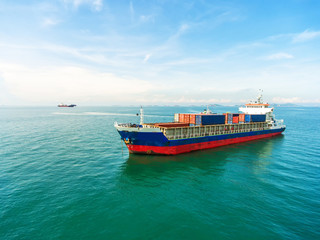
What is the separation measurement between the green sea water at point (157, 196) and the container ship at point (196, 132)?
2.51 meters

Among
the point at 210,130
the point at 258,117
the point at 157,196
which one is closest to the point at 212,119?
the point at 210,130

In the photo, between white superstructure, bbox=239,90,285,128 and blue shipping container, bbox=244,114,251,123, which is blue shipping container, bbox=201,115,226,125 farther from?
white superstructure, bbox=239,90,285,128

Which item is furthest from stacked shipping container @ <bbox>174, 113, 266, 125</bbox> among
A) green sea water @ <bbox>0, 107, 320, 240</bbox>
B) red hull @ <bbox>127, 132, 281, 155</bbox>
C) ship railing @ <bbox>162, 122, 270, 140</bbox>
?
green sea water @ <bbox>0, 107, 320, 240</bbox>

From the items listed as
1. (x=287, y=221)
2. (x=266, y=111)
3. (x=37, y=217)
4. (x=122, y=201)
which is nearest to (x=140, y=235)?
(x=122, y=201)

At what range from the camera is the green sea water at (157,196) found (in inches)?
505

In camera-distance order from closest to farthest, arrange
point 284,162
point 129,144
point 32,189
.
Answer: point 32,189 → point 284,162 → point 129,144

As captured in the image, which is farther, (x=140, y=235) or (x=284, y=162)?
(x=284, y=162)

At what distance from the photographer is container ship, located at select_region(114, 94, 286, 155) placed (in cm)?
2927

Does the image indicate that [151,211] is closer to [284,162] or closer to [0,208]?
[0,208]

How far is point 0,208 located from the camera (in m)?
15.1

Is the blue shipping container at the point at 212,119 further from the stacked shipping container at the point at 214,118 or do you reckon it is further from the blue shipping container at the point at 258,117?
the blue shipping container at the point at 258,117

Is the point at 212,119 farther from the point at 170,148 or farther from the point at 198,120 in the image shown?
the point at 170,148

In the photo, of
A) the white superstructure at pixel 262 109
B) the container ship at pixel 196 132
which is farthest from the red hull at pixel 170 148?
the white superstructure at pixel 262 109

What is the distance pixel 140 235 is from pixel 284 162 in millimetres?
29242
